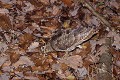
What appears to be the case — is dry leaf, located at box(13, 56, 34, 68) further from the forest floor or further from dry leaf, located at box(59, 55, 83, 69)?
dry leaf, located at box(59, 55, 83, 69)

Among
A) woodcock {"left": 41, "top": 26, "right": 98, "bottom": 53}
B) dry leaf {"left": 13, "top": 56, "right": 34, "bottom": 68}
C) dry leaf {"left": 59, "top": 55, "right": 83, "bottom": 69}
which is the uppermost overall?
woodcock {"left": 41, "top": 26, "right": 98, "bottom": 53}

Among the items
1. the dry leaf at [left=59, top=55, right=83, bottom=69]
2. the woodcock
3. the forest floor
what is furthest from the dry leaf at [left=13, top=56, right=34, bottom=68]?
the dry leaf at [left=59, top=55, right=83, bottom=69]

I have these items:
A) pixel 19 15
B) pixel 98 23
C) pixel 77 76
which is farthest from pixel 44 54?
pixel 98 23

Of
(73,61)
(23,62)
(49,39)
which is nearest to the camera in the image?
(23,62)

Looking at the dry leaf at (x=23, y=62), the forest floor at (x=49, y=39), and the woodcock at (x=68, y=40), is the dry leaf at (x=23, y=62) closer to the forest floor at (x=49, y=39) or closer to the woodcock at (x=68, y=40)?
the forest floor at (x=49, y=39)

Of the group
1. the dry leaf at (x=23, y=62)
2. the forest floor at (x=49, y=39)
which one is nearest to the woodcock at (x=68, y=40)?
the forest floor at (x=49, y=39)

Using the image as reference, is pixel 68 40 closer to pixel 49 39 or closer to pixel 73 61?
pixel 73 61

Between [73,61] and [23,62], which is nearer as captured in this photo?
[23,62]

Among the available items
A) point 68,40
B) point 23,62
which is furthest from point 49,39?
point 23,62
